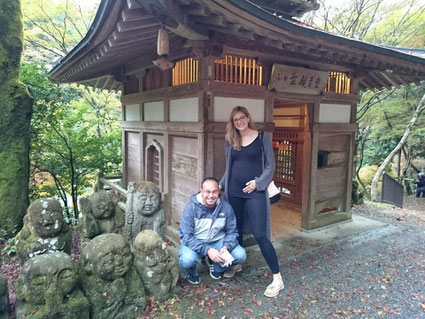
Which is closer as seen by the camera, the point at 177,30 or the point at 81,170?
the point at 177,30

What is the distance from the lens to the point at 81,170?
8.65 m

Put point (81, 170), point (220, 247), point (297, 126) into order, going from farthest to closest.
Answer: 1. point (81, 170)
2. point (297, 126)
3. point (220, 247)

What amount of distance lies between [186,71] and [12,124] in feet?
12.6

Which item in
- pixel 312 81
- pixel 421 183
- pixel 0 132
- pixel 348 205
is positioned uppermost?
pixel 312 81

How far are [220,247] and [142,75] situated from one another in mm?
4779

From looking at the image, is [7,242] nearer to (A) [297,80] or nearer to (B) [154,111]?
(B) [154,111]

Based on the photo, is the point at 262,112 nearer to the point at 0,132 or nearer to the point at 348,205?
the point at 348,205

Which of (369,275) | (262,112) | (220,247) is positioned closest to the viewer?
(220,247)

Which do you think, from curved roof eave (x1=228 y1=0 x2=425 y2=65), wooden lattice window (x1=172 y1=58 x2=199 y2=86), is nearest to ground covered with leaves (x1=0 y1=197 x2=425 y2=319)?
wooden lattice window (x1=172 y1=58 x2=199 y2=86)

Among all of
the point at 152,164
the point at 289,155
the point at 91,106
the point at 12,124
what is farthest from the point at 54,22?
the point at 289,155

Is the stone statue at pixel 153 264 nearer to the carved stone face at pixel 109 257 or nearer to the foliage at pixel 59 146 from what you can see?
the carved stone face at pixel 109 257

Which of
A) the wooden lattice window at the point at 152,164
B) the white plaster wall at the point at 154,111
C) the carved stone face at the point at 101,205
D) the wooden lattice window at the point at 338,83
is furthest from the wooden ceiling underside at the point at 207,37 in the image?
the carved stone face at the point at 101,205

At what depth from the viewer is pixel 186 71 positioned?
210 inches

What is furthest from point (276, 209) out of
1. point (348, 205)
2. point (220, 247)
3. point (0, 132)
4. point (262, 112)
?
point (0, 132)
